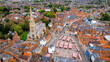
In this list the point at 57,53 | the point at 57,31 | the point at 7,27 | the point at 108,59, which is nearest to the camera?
the point at 108,59

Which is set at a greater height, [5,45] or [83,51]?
[5,45]

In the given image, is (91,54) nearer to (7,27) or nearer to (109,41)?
(109,41)

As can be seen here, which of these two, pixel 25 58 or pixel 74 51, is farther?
pixel 74 51

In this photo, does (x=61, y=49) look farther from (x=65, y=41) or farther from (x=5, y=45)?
(x=5, y=45)

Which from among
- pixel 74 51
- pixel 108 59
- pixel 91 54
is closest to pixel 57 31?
pixel 74 51

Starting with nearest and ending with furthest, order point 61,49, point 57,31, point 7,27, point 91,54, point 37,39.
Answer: point 91,54, point 61,49, point 37,39, point 7,27, point 57,31

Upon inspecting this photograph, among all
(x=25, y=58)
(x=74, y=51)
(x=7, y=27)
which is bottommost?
(x=74, y=51)

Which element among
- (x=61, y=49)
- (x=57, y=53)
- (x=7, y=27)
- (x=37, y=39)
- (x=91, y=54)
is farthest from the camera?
(x=7, y=27)

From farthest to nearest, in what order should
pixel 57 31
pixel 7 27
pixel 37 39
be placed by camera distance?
1. pixel 57 31
2. pixel 7 27
3. pixel 37 39

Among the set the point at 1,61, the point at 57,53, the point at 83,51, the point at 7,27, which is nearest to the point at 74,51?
the point at 83,51
